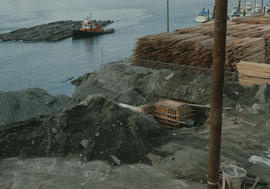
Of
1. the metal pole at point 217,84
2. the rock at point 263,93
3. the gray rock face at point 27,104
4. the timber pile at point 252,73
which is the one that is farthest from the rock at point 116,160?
the timber pile at point 252,73

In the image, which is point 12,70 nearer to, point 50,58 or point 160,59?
point 50,58

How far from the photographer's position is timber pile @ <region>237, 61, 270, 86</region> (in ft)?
61.6

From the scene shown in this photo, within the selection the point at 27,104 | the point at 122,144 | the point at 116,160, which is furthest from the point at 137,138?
the point at 27,104

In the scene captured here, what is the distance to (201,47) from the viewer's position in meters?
22.6

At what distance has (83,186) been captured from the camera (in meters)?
11.7

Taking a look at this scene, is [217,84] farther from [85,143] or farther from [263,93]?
[263,93]

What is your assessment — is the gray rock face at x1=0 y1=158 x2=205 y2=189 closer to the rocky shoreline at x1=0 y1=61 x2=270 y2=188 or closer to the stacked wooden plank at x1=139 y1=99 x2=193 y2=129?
the rocky shoreline at x1=0 y1=61 x2=270 y2=188

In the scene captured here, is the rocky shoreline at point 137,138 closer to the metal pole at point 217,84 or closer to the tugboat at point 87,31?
the metal pole at point 217,84

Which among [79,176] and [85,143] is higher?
[85,143]

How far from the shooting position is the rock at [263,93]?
683 inches

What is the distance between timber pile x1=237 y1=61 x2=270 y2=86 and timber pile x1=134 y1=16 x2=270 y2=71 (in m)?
1.49

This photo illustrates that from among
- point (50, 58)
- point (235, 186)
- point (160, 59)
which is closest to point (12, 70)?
point (50, 58)

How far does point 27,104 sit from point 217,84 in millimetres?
14912

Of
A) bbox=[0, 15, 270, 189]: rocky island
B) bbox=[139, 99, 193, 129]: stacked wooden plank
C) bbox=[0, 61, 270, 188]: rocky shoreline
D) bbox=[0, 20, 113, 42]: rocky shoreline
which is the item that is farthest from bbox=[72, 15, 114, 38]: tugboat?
bbox=[0, 61, 270, 188]: rocky shoreline
